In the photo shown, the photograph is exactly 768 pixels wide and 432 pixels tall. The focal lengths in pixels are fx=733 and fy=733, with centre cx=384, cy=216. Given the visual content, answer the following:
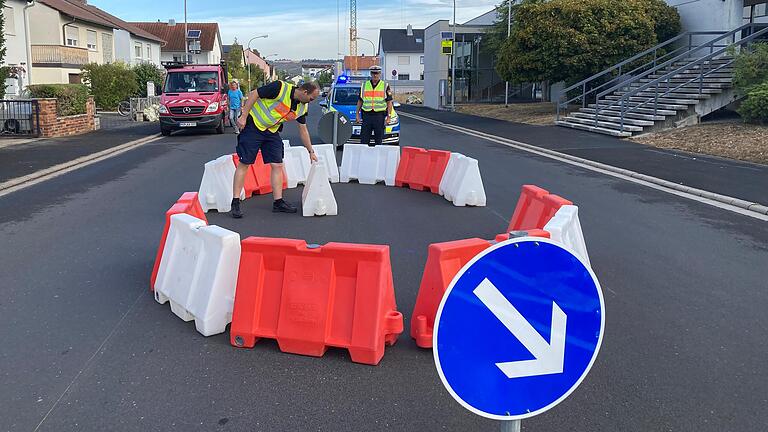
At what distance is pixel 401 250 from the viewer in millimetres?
7359

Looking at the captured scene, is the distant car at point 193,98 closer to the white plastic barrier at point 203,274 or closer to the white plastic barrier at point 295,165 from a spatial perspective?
the white plastic barrier at point 295,165

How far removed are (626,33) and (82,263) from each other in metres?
25.7

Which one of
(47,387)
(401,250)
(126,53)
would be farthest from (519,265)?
(126,53)

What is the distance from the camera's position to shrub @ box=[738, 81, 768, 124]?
59.2 ft

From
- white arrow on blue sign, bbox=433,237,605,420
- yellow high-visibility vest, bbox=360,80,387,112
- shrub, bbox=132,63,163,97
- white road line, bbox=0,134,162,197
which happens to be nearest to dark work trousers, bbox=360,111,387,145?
yellow high-visibility vest, bbox=360,80,387,112

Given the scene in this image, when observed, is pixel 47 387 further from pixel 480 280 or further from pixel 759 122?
pixel 759 122

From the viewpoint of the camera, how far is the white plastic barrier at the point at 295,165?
12.1 metres

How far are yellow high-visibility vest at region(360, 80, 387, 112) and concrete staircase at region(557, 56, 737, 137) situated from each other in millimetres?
10503

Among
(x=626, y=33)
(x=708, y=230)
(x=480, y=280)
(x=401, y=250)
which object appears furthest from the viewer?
(x=626, y=33)

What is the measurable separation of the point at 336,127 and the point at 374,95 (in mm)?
901

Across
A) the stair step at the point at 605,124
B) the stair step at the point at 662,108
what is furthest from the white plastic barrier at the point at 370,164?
the stair step at the point at 662,108

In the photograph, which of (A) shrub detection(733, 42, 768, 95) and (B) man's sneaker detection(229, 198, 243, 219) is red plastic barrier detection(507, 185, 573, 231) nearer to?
(B) man's sneaker detection(229, 198, 243, 219)

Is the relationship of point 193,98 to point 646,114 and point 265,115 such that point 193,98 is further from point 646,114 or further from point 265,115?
point 265,115

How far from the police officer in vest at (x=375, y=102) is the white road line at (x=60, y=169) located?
587 centimetres
